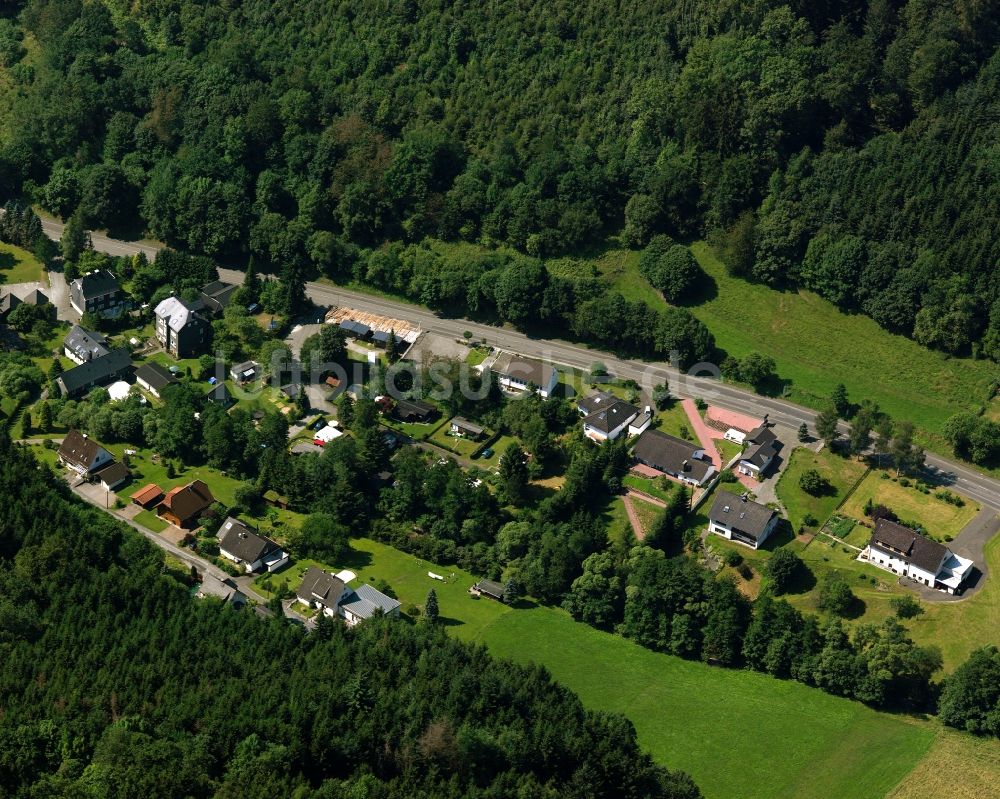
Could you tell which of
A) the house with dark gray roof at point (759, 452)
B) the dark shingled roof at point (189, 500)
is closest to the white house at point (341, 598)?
the dark shingled roof at point (189, 500)

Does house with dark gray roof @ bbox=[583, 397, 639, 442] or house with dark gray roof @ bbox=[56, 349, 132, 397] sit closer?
house with dark gray roof @ bbox=[583, 397, 639, 442]

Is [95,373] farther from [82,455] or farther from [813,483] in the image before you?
[813,483]

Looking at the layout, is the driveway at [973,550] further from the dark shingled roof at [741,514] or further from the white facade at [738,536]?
the dark shingled roof at [741,514]

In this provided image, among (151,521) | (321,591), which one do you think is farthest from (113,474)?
(321,591)

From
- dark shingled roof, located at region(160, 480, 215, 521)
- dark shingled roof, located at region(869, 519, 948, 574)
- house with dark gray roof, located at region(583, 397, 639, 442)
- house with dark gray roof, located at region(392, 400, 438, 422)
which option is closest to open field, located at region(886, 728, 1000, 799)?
dark shingled roof, located at region(869, 519, 948, 574)

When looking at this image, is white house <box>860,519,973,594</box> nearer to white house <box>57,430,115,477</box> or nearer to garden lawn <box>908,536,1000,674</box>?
garden lawn <box>908,536,1000,674</box>
